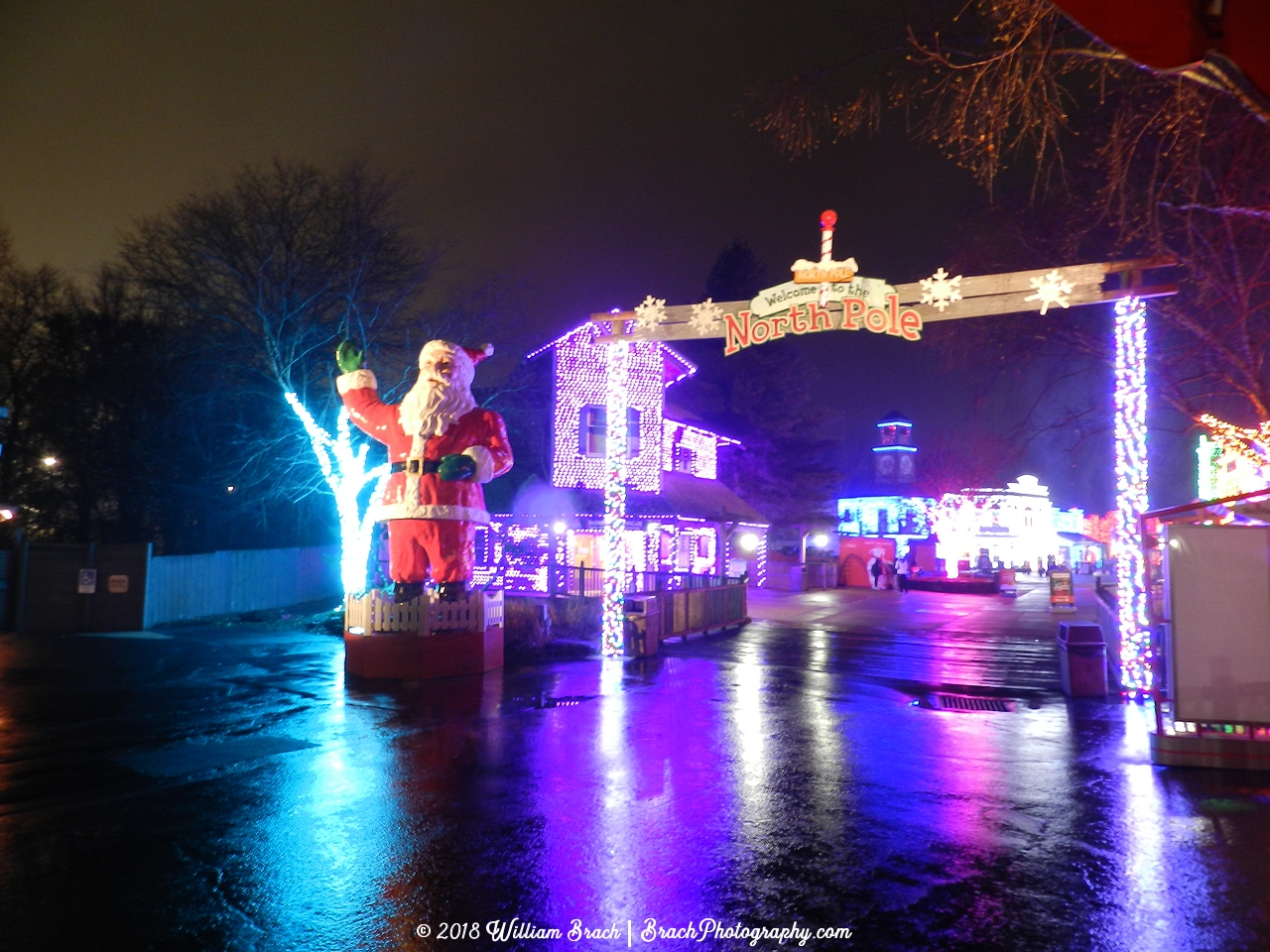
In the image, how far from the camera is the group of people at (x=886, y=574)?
3658 centimetres

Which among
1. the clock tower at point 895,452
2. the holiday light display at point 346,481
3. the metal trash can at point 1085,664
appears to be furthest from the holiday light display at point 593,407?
the clock tower at point 895,452

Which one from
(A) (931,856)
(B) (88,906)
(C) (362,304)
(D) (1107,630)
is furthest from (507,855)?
(C) (362,304)

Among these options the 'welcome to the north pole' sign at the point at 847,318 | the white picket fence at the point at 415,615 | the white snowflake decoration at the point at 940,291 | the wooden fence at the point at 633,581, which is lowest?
the white picket fence at the point at 415,615

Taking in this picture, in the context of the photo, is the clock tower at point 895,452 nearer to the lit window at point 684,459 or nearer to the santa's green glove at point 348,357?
the lit window at point 684,459

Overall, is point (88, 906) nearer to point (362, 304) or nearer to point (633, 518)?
point (362, 304)

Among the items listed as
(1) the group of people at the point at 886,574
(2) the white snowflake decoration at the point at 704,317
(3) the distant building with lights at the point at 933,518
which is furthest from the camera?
(3) the distant building with lights at the point at 933,518

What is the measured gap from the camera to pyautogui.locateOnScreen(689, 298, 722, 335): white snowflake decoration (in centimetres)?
1250

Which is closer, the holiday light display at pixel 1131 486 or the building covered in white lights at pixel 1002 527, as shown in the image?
the holiday light display at pixel 1131 486

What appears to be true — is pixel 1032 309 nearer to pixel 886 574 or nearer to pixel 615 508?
pixel 615 508

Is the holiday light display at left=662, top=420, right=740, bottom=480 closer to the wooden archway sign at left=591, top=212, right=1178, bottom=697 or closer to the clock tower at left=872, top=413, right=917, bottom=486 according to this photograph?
the wooden archway sign at left=591, top=212, right=1178, bottom=697

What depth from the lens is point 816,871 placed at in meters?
4.93

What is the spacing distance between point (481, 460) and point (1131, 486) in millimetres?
8825

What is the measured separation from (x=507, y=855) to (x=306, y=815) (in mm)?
1710

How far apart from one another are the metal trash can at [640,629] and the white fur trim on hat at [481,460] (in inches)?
158
